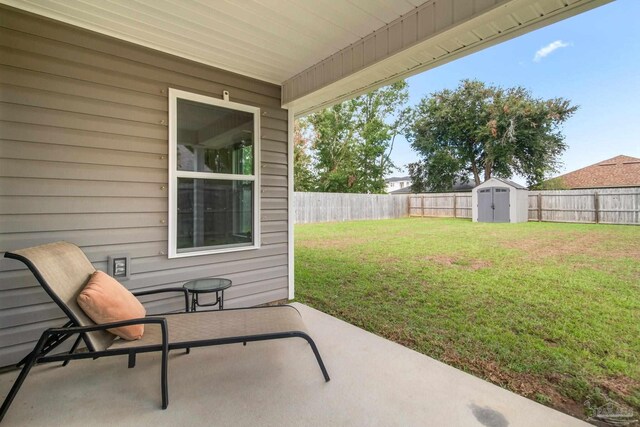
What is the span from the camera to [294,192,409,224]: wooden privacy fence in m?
13.3

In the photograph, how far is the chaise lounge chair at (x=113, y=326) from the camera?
Answer: 1.66 meters

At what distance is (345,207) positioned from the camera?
14711 mm

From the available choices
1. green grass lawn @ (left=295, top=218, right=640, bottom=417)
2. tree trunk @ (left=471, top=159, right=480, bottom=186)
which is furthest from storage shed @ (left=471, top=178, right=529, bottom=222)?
tree trunk @ (left=471, top=159, right=480, bottom=186)

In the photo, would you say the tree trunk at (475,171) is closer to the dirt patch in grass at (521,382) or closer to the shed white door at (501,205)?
the shed white door at (501,205)

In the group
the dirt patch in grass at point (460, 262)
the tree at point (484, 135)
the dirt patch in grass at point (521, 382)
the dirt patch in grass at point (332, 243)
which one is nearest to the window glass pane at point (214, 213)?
the dirt patch in grass at point (521, 382)

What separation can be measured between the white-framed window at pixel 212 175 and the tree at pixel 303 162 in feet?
44.3

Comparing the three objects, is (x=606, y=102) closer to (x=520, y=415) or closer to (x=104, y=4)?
(x=520, y=415)

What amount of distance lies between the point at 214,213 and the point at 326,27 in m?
2.11

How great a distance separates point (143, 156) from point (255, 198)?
122cm

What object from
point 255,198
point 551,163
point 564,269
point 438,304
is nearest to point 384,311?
point 438,304

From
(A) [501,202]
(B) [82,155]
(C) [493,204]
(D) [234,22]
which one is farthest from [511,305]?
(C) [493,204]

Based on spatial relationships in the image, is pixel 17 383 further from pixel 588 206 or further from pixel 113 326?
pixel 588 206

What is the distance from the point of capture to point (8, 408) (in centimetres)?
171

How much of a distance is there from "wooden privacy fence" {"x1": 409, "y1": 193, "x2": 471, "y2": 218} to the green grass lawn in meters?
7.44
